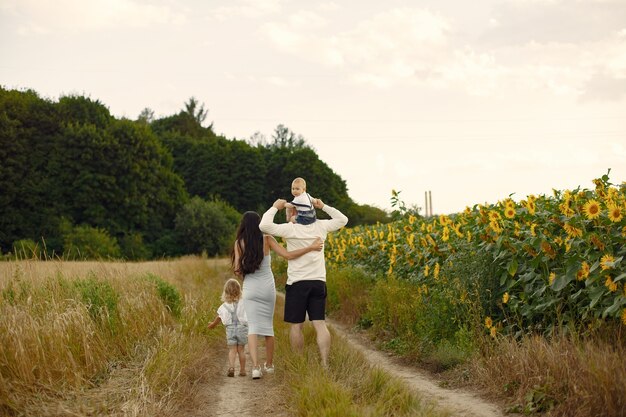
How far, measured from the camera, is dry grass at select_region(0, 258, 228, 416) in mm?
6578

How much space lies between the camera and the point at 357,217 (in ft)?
182

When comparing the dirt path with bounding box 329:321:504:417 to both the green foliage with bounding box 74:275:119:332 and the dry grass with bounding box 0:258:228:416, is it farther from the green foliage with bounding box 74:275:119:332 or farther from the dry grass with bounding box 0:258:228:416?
the green foliage with bounding box 74:275:119:332

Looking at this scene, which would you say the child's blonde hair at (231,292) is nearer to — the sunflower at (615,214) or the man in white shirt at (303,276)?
the man in white shirt at (303,276)

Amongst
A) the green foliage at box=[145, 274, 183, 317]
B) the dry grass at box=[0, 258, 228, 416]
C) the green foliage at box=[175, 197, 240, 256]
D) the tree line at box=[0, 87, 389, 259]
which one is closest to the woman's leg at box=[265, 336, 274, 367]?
the dry grass at box=[0, 258, 228, 416]

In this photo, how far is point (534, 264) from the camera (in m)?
7.45

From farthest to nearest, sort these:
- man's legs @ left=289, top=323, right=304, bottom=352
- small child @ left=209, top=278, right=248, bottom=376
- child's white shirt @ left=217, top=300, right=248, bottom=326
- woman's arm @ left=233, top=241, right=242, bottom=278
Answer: child's white shirt @ left=217, top=300, right=248, bottom=326 < small child @ left=209, top=278, right=248, bottom=376 < woman's arm @ left=233, top=241, right=242, bottom=278 < man's legs @ left=289, top=323, right=304, bottom=352

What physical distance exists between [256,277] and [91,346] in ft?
6.49

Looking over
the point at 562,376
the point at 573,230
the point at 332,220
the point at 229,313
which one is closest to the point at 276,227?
the point at 332,220

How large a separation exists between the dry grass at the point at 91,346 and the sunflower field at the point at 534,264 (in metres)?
3.34

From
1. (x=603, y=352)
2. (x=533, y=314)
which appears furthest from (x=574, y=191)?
(x=603, y=352)

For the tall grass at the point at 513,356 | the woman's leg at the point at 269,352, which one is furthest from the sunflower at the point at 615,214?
the woman's leg at the point at 269,352

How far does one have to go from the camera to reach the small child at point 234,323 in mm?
8516

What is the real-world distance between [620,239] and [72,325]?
566cm

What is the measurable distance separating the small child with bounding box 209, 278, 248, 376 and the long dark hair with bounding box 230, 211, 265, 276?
53 cm
